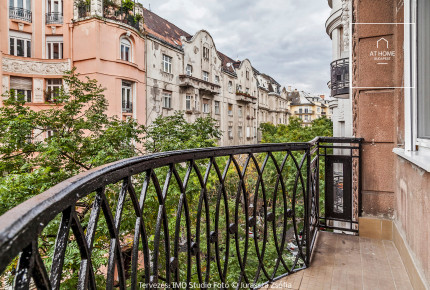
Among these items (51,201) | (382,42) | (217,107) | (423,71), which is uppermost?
(217,107)

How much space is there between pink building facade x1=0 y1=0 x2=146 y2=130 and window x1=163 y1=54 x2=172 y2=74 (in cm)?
257

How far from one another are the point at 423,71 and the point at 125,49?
46.8 ft

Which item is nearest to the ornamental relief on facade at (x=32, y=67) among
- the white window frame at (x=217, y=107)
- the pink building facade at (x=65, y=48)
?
the pink building facade at (x=65, y=48)

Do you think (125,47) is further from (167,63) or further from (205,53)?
(205,53)

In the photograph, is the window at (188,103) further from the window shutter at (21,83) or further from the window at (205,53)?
the window shutter at (21,83)

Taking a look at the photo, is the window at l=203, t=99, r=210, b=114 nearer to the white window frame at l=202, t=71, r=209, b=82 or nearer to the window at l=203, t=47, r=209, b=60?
the white window frame at l=202, t=71, r=209, b=82

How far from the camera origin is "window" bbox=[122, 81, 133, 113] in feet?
45.6

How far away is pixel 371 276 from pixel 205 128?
7456mm

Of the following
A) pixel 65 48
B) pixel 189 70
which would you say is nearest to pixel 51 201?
pixel 65 48

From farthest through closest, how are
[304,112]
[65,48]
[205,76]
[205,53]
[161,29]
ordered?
[304,112] < [205,76] < [205,53] < [161,29] < [65,48]

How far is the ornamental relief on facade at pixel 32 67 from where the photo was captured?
12.5 m

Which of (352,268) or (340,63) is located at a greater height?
(340,63)

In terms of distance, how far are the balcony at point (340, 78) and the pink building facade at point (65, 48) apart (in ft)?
32.2

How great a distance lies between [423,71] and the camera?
1.87 m
